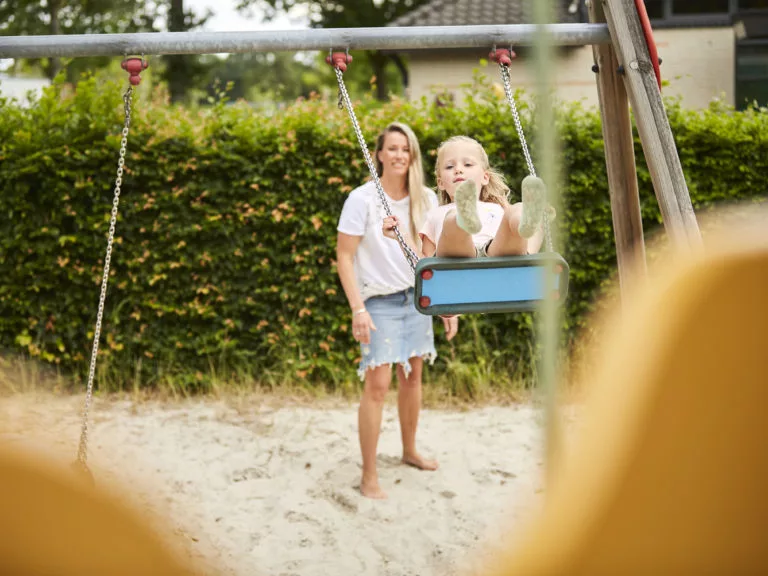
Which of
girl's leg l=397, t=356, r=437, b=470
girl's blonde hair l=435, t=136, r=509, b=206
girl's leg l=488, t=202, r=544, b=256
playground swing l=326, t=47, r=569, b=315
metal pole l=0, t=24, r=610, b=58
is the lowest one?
girl's leg l=397, t=356, r=437, b=470

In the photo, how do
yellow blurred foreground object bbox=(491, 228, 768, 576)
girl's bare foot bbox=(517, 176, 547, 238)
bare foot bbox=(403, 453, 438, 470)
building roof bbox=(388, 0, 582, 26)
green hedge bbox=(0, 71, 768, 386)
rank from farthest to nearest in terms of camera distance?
building roof bbox=(388, 0, 582, 26)
green hedge bbox=(0, 71, 768, 386)
bare foot bbox=(403, 453, 438, 470)
girl's bare foot bbox=(517, 176, 547, 238)
yellow blurred foreground object bbox=(491, 228, 768, 576)

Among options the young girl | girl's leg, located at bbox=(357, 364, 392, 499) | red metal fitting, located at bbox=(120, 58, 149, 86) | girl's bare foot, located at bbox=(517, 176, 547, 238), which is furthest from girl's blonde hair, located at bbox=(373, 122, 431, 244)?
girl's bare foot, located at bbox=(517, 176, 547, 238)

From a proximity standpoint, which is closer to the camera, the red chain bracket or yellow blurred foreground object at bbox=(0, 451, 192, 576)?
yellow blurred foreground object at bbox=(0, 451, 192, 576)

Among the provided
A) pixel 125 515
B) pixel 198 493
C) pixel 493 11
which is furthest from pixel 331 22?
pixel 125 515

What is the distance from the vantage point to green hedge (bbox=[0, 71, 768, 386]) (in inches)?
204

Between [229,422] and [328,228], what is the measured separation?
135 centimetres

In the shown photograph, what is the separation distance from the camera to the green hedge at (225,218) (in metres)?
5.18

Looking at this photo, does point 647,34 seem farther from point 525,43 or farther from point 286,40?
point 286,40

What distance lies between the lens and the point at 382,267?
3547mm

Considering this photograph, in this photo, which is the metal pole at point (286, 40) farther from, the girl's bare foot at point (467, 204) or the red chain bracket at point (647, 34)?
the girl's bare foot at point (467, 204)

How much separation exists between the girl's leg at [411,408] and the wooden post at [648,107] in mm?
1406

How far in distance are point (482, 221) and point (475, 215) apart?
791 mm

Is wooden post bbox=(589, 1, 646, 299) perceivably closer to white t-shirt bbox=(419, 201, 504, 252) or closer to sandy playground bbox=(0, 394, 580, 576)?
white t-shirt bbox=(419, 201, 504, 252)

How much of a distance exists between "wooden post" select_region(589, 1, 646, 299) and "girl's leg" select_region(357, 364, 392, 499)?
1.09 metres
